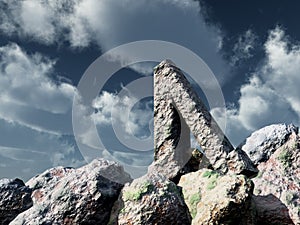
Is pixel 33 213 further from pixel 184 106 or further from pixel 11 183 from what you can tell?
pixel 184 106

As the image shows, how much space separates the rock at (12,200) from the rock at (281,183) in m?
6.60

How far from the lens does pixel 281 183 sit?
11.0 meters

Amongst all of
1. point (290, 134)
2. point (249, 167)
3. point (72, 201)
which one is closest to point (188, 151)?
point (249, 167)

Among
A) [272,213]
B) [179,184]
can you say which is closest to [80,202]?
[179,184]

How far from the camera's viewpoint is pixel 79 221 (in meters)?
9.10

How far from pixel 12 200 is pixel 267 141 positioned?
8127 mm

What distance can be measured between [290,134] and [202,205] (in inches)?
194

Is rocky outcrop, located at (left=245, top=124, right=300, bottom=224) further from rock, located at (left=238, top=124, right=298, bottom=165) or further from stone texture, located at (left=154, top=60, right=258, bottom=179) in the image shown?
stone texture, located at (left=154, top=60, right=258, bottom=179)

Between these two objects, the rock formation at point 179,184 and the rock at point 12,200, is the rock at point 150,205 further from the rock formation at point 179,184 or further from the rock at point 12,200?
the rock at point 12,200

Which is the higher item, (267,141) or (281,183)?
(267,141)

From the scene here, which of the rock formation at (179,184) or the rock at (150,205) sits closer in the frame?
the rock at (150,205)

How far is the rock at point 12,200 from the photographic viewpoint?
10859 mm

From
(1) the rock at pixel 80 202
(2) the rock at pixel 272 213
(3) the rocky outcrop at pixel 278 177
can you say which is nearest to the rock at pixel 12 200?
(1) the rock at pixel 80 202

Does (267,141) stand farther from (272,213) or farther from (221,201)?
(221,201)
